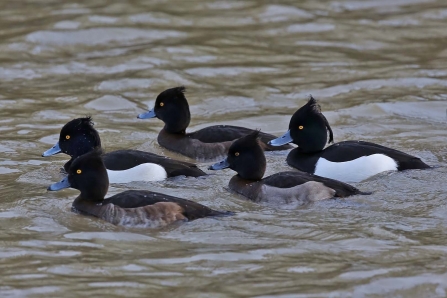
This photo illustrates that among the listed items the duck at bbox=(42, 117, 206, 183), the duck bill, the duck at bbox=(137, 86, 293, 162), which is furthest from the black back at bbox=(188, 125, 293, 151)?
the duck at bbox=(42, 117, 206, 183)

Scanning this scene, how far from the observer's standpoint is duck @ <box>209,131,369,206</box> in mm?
7816

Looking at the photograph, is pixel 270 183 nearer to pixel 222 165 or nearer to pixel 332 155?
pixel 222 165

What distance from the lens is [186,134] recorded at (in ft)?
34.0

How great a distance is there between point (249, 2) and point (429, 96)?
4.90 metres

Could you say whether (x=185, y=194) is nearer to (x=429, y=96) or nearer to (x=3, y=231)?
(x=3, y=231)

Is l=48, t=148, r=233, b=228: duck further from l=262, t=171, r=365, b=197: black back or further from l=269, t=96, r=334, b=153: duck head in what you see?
l=269, t=96, r=334, b=153: duck head

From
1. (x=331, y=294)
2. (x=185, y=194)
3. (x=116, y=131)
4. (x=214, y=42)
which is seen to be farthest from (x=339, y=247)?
(x=214, y=42)

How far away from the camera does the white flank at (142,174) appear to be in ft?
28.1

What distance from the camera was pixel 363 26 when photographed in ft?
48.0

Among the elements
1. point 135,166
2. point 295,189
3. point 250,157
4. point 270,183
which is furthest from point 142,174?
point 295,189

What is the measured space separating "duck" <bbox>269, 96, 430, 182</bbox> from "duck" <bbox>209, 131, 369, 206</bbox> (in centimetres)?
83

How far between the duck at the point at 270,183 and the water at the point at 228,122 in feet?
0.58

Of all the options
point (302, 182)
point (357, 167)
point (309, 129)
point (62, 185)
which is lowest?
point (357, 167)

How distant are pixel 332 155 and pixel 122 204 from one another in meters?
2.58
